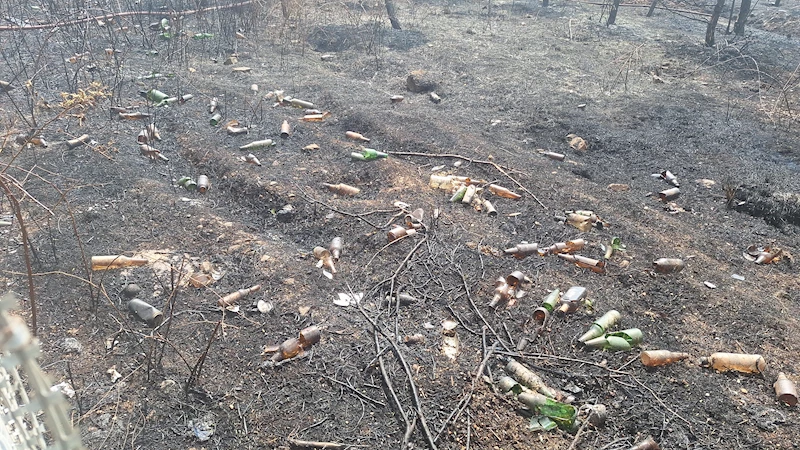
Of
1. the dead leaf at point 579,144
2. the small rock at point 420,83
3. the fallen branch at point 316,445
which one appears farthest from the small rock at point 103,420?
the small rock at point 420,83

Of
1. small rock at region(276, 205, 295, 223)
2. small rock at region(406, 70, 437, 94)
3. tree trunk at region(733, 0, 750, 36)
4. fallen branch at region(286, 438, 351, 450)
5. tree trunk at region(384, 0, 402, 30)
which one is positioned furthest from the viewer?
tree trunk at region(384, 0, 402, 30)

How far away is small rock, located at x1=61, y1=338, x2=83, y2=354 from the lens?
3473 millimetres

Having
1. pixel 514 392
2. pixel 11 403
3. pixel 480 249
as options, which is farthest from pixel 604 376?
pixel 11 403

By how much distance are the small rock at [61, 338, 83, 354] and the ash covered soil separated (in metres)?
0.01

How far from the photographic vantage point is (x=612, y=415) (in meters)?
3.27

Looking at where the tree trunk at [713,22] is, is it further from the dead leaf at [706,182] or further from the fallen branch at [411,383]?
the fallen branch at [411,383]

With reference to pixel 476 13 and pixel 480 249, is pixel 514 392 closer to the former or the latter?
pixel 480 249

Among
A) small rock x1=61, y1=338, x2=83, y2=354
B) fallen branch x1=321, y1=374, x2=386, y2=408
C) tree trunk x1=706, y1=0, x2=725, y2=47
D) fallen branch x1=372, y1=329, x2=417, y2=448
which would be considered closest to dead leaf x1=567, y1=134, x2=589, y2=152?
fallen branch x1=372, y1=329, x2=417, y2=448

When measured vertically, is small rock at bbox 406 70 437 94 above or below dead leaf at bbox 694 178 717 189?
above

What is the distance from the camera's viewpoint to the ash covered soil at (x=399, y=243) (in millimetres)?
3227

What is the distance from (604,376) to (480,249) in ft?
5.15

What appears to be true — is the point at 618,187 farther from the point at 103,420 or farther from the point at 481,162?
the point at 103,420

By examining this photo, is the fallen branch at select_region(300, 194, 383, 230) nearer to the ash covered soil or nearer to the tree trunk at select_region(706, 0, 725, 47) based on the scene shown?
the ash covered soil

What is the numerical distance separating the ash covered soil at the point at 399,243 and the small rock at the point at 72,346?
0.01 m
